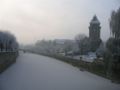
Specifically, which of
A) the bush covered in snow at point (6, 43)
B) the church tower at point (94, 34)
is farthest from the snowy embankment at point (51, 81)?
the church tower at point (94, 34)

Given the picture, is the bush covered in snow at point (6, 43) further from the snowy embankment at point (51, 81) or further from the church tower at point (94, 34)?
the church tower at point (94, 34)

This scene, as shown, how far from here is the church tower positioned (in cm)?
3828

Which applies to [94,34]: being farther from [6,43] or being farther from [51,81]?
[51,81]

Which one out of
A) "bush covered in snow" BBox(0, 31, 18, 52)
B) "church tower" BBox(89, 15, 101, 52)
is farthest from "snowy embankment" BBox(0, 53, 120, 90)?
"church tower" BBox(89, 15, 101, 52)

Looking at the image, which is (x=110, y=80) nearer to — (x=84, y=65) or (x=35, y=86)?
(x=35, y=86)

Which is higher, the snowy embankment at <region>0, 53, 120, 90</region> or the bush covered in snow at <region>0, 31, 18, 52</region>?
the bush covered in snow at <region>0, 31, 18, 52</region>

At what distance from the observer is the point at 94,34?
41031 mm

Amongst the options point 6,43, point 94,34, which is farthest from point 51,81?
point 94,34

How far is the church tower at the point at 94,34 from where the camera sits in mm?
38281

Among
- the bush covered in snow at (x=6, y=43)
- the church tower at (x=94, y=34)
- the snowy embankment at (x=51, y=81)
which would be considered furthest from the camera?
the church tower at (x=94, y=34)

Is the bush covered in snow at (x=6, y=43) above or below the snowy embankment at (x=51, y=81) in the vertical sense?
above

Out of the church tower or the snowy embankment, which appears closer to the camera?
the snowy embankment

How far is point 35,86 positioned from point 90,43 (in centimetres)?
2713

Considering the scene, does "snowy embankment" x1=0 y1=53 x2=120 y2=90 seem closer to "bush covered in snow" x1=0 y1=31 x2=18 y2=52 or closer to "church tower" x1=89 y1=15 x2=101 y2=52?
"bush covered in snow" x1=0 y1=31 x2=18 y2=52
